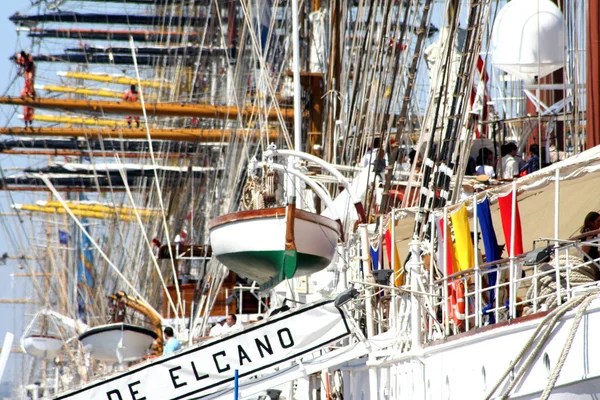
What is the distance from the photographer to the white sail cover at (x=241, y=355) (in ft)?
43.3

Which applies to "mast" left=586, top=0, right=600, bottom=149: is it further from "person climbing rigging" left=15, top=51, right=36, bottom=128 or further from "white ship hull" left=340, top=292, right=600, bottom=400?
"person climbing rigging" left=15, top=51, right=36, bottom=128

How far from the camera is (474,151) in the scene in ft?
62.9

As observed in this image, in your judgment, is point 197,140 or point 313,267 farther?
point 197,140

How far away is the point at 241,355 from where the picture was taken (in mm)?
13344

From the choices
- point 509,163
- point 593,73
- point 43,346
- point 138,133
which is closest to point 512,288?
point 593,73

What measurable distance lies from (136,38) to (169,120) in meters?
11.7

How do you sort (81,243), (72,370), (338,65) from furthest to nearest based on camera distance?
(81,243)
(72,370)
(338,65)

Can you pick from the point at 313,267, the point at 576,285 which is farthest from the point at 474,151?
the point at 576,285

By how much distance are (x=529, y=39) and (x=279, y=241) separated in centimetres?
459

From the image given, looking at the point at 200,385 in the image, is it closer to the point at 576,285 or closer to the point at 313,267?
the point at 313,267

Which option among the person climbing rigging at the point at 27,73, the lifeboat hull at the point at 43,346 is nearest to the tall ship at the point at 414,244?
the lifeboat hull at the point at 43,346

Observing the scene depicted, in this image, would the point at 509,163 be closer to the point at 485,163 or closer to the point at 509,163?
the point at 509,163

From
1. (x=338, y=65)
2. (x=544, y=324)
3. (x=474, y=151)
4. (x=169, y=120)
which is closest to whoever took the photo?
(x=544, y=324)

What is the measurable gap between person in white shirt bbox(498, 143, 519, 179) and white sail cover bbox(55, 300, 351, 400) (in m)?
4.89
